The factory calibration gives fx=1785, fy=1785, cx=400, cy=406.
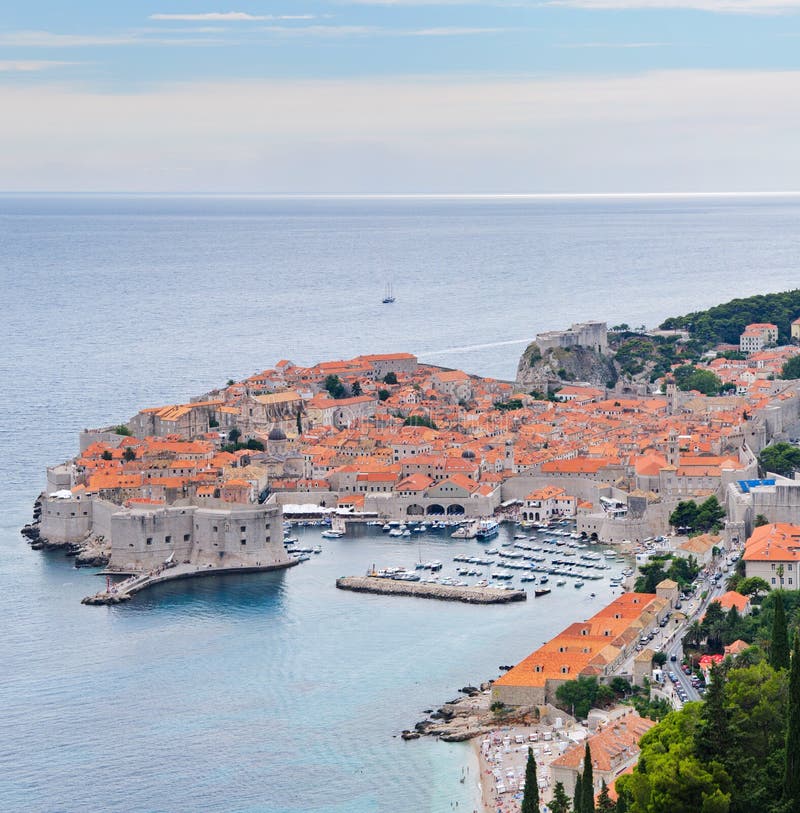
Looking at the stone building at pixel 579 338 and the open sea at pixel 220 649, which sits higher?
the stone building at pixel 579 338

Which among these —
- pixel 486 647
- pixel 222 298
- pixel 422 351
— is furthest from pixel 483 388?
pixel 222 298

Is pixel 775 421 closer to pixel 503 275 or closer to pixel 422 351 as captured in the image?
pixel 422 351

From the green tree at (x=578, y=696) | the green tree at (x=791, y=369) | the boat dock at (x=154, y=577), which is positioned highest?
the green tree at (x=791, y=369)

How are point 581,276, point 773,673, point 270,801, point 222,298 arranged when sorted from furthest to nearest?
1. point 581,276
2. point 222,298
3. point 270,801
4. point 773,673

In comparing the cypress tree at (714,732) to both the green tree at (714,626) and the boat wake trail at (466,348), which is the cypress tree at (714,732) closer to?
the green tree at (714,626)

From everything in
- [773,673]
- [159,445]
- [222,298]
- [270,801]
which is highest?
[222,298]

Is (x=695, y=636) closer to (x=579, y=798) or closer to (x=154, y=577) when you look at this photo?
(x=579, y=798)

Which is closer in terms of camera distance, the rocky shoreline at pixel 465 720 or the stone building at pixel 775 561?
the rocky shoreline at pixel 465 720

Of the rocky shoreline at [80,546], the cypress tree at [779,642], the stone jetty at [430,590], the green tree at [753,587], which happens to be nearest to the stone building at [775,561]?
the green tree at [753,587]

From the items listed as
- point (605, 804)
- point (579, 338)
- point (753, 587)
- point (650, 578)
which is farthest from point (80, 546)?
point (579, 338)
